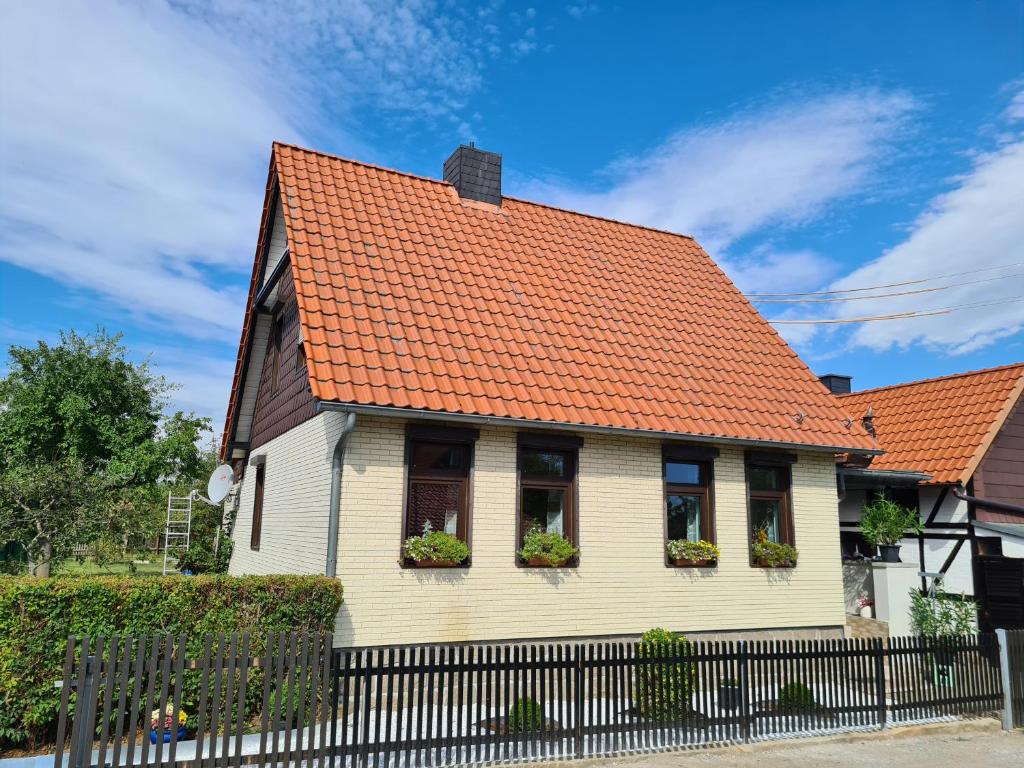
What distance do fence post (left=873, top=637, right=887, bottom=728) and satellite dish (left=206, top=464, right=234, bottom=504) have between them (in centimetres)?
1227

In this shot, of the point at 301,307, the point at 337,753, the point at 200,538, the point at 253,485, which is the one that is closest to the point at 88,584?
the point at 337,753

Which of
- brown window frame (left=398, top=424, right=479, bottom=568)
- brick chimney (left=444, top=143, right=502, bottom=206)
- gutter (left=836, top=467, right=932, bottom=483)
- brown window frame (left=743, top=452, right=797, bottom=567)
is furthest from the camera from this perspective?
brick chimney (left=444, top=143, right=502, bottom=206)

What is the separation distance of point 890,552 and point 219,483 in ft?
44.9

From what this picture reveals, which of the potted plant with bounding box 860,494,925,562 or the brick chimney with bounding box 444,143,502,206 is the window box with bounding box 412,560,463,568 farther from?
the potted plant with bounding box 860,494,925,562

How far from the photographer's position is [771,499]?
41.3 feet

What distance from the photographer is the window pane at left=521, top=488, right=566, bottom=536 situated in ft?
34.6

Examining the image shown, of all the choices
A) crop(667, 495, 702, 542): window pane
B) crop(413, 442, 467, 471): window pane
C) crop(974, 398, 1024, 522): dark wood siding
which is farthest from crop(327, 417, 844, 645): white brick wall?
crop(974, 398, 1024, 522): dark wood siding

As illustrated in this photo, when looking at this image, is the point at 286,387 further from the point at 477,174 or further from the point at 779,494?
the point at 779,494

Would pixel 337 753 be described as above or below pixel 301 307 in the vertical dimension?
below

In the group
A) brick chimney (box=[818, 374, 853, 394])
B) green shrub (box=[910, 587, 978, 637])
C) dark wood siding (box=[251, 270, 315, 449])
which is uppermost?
brick chimney (box=[818, 374, 853, 394])

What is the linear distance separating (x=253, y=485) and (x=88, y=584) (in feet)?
25.0

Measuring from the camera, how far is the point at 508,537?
33.0 ft

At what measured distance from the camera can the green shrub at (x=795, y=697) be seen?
882cm

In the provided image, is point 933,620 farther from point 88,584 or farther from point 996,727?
point 88,584
